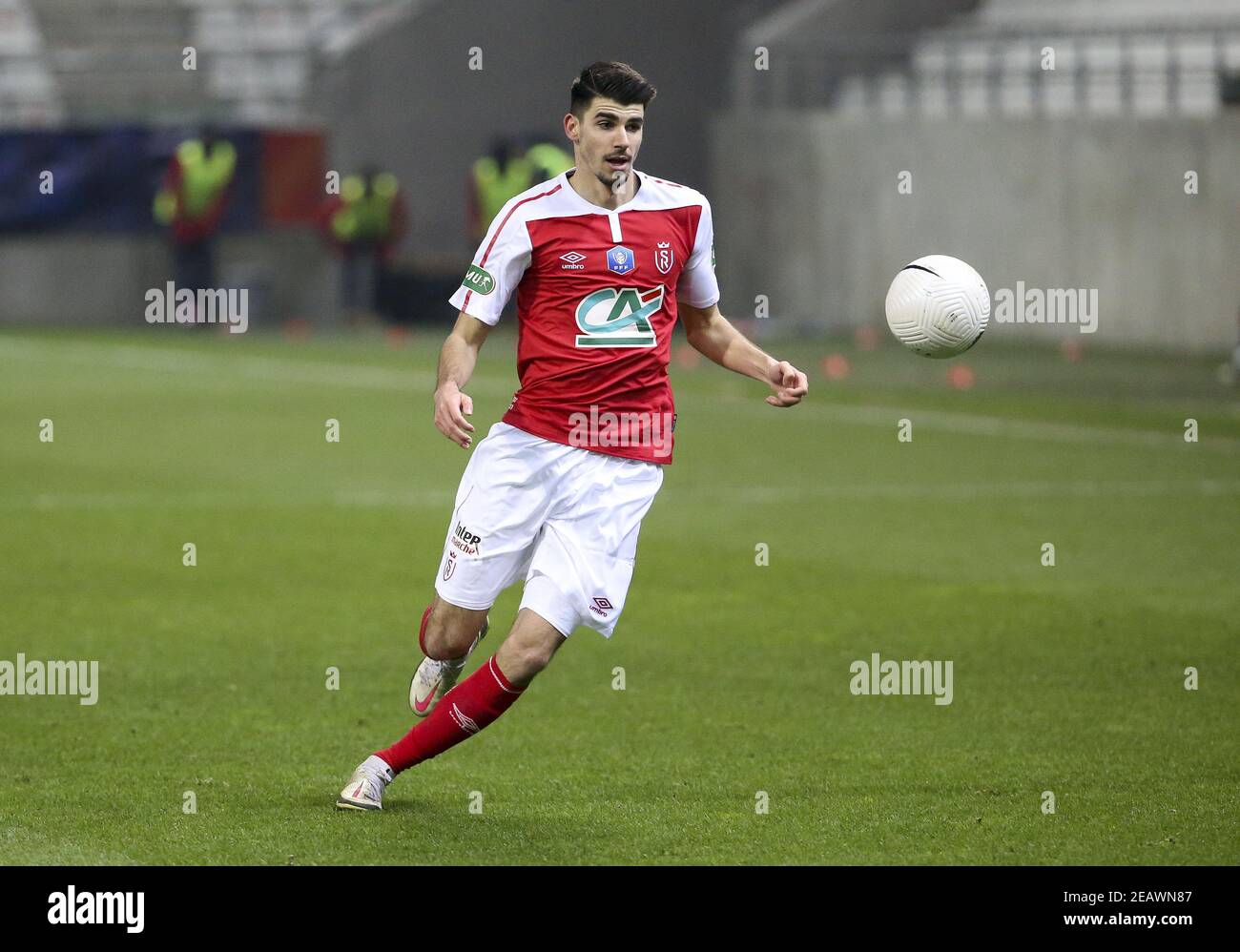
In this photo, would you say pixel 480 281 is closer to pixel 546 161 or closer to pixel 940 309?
pixel 940 309

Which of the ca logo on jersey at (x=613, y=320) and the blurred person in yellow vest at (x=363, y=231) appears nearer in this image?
the ca logo on jersey at (x=613, y=320)

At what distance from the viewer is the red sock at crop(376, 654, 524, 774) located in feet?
21.2

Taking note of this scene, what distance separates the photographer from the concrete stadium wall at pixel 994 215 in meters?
27.0

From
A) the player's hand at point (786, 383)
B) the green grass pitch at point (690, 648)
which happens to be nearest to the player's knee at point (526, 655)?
the green grass pitch at point (690, 648)

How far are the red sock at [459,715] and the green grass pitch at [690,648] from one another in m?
0.19

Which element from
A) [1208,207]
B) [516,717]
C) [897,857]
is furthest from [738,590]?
[1208,207]

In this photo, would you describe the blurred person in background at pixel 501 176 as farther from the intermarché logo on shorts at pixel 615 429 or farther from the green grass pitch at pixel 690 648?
the intermarché logo on shorts at pixel 615 429

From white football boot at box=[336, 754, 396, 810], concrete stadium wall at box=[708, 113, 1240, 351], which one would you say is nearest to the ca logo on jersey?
white football boot at box=[336, 754, 396, 810]

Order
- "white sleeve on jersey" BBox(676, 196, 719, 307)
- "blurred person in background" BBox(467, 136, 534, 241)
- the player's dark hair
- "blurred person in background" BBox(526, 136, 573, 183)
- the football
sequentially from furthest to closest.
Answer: "blurred person in background" BBox(467, 136, 534, 241), "blurred person in background" BBox(526, 136, 573, 183), the football, "white sleeve on jersey" BBox(676, 196, 719, 307), the player's dark hair

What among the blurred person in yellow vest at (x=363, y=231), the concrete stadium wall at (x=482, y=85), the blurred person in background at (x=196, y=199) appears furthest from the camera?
the concrete stadium wall at (x=482, y=85)

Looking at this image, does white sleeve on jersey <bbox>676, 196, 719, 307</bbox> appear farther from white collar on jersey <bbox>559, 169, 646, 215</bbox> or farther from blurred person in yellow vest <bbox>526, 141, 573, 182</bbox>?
blurred person in yellow vest <bbox>526, 141, 573, 182</bbox>

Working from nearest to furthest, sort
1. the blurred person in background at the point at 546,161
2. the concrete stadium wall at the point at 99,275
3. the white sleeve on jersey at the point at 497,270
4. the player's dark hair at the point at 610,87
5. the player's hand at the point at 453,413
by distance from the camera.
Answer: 1. the player's hand at the point at 453,413
2. the player's dark hair at the point at 610,87
3. the white sleeve on jersey at the point at 497,270
4. the blurred person in background at the point at 546,161
5. the concrete stadium wall at the point at 99,275

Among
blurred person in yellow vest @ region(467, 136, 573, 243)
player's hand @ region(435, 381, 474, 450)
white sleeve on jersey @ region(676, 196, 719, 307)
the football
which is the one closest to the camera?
player's hand @ region(435, 381, 474, 450)

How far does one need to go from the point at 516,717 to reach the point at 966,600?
335 centimetres
